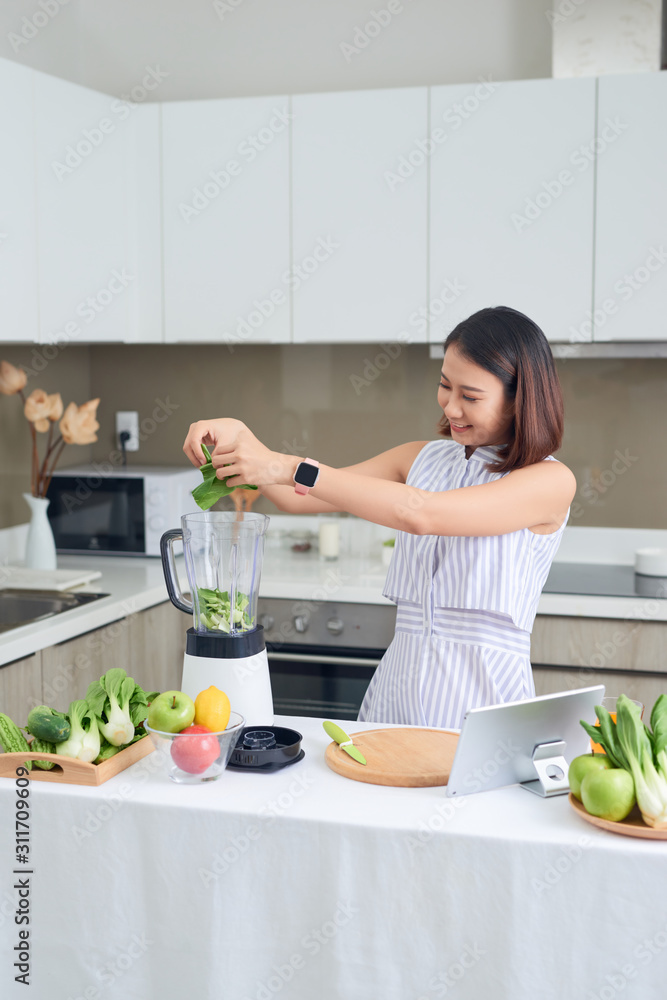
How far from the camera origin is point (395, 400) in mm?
3166

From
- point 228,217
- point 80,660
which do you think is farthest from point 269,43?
Answer: point 80,660

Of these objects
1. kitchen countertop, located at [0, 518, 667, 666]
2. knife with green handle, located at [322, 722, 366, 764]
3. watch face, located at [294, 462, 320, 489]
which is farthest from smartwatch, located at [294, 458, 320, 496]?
kitchen countertop, located at [0, 518, 667, 666]

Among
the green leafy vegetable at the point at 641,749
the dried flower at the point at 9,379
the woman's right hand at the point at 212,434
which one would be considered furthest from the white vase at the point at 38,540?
the green leafy vegetable at the point at 641,749

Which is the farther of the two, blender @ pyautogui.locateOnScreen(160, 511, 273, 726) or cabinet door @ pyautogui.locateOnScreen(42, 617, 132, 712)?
cabinet door @ pyautogui.locateOnScreen(42, 617, 132, 712)

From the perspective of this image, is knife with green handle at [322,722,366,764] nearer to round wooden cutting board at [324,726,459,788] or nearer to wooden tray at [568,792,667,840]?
round wooden cutting board at [324,726,459,788]

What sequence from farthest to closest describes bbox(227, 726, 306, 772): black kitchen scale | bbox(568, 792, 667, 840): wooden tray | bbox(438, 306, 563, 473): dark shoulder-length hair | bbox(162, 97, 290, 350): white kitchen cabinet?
bbox(162, 97, 290, 350): white kitchen cabinet → bbox(438, 306, 563, 473): dark shoulder-length hair → bbox(227, 726, 306, 772): black kitchen scale → bbox(568, 792, 667, 840): wooden tray

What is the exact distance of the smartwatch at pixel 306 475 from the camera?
1.43 meters

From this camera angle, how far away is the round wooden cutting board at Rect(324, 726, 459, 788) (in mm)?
1297

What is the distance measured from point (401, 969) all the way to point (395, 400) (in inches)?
86.4

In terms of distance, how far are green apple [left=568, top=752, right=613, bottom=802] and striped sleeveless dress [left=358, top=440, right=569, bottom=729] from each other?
406 mm

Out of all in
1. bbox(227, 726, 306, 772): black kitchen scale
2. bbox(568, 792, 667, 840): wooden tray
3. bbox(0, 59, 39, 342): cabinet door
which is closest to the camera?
bbox(568, 792, 667, 840): wooden tray

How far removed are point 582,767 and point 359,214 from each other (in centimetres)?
197

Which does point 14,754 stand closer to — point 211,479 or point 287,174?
point 211,479

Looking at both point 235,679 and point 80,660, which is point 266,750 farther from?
point 80,660
